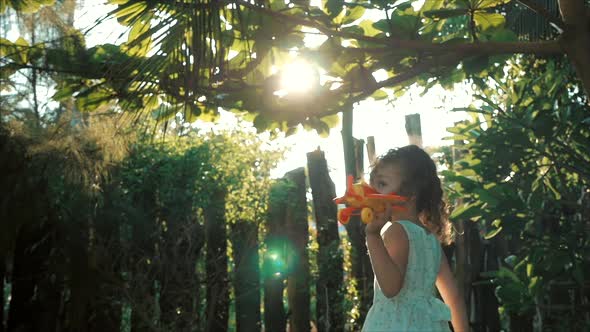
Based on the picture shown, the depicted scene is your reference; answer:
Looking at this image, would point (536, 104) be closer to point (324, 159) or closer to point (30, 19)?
point (324, 159)

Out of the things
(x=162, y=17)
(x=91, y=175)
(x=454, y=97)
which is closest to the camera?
(x=162, y=17)

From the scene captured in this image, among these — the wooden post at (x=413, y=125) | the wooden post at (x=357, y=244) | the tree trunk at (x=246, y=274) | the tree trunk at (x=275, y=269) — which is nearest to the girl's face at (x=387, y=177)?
the wooden post at (x=413, y=125)

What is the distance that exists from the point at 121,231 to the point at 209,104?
545 centimetres

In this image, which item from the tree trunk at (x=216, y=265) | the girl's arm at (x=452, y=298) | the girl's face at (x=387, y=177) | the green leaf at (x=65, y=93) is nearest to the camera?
the girl's face at (x=387, y=177)

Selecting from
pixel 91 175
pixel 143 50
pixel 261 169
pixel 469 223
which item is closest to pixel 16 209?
pixel 91 175

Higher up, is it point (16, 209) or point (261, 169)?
point (261, 169)

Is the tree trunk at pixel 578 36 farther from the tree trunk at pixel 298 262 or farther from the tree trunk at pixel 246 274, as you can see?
the tree trunk at pixel 246 274

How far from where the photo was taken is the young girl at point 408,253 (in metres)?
2.79

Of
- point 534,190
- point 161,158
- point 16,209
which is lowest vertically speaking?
point 534,190

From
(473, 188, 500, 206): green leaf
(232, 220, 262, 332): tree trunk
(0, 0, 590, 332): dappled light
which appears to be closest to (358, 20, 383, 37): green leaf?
(0, 0, 590, 332): dappled light

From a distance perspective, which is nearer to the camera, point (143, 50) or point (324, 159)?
point (143, 50)

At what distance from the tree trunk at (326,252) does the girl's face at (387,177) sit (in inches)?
230

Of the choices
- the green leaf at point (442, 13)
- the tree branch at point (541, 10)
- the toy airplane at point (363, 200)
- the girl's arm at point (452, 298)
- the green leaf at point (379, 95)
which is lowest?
the girl's arm at point (452, 298)

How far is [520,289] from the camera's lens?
5508 mm
